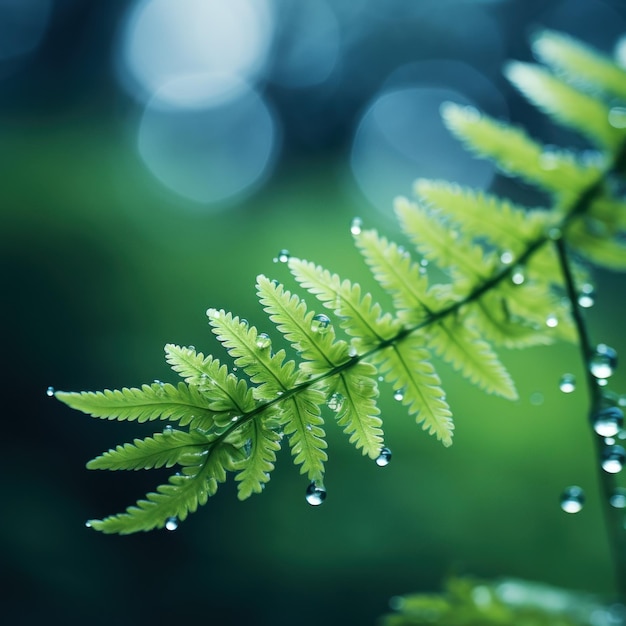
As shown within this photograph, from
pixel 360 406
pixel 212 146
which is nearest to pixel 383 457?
pixel 360 406

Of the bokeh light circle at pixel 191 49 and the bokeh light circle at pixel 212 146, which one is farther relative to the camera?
the bokeh light circle at pixel 191 49

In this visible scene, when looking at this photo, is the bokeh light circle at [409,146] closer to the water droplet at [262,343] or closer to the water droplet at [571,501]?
the water droplet at [571,501]

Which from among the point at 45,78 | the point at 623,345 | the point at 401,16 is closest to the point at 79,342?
the point at 623,345

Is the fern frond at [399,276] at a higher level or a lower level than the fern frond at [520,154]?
lower

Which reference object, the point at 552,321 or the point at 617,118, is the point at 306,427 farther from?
the point at 617,118

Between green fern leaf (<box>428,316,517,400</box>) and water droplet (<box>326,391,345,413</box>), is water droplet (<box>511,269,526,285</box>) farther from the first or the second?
water droplet (<box>326,391,345,413</box>)

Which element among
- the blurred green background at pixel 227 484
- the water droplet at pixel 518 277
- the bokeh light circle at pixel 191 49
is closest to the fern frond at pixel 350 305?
the water droplet at pixel 518 277
